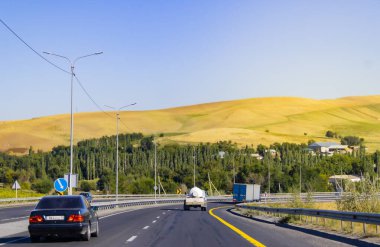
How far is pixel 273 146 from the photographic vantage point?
175375 millimetres

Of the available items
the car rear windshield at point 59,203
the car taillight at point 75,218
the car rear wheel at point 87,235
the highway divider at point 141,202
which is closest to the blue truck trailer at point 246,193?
the highway divider at point 141,202

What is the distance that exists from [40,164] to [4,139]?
48175 mm

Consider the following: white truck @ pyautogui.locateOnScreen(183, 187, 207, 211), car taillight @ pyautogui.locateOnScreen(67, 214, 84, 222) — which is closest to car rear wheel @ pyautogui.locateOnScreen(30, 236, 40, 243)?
car taillight @ pyautogui.locateOnScreen(67, 214, 84, 222)

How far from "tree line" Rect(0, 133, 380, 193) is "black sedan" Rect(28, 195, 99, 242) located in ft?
306

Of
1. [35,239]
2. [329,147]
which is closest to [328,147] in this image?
[329,147]

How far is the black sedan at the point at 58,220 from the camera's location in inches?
741

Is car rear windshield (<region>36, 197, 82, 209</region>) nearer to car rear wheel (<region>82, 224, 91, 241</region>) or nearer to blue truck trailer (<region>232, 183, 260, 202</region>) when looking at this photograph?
car rear wheel (<region>82, 224, 91, 241</region>)

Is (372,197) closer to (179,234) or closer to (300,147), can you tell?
(179,234)

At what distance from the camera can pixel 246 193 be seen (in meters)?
81.3

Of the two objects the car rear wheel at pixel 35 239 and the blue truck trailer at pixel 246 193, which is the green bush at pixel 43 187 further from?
the car rear wheel at pixel 35 239

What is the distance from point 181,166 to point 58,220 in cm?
12865

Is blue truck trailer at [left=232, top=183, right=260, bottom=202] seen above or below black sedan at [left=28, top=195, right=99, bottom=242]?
below

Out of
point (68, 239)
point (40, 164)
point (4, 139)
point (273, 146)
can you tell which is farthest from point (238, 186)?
point (4, 139)

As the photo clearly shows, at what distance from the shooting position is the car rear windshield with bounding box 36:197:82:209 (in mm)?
19641
